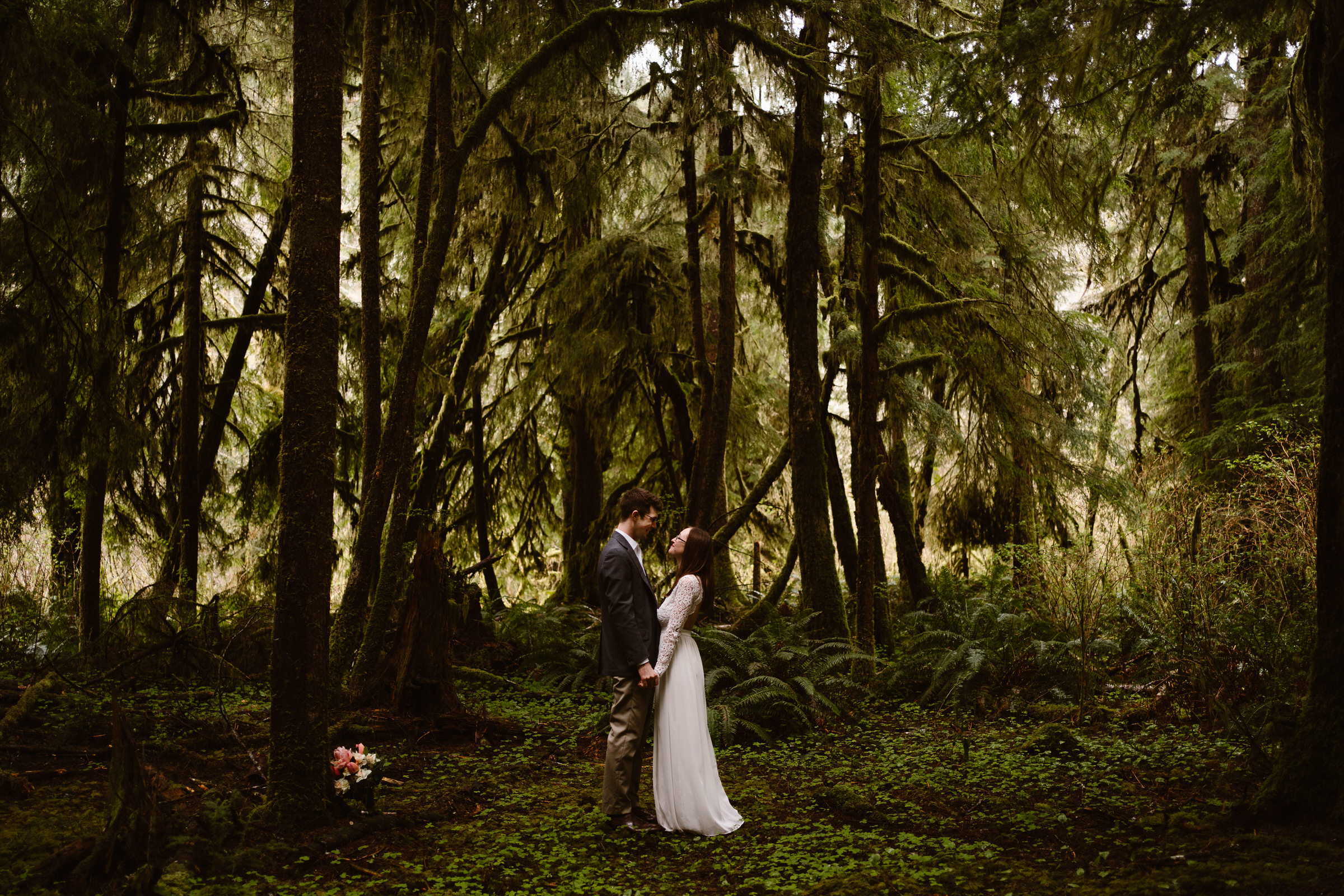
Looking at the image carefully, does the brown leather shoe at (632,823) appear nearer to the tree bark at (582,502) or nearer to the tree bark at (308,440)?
the tree bark at (308,440)

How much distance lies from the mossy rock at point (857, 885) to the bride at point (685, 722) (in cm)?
109

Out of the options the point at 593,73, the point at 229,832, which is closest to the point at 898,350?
the point at 593,73

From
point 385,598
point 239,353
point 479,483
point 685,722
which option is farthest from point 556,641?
point 685,722

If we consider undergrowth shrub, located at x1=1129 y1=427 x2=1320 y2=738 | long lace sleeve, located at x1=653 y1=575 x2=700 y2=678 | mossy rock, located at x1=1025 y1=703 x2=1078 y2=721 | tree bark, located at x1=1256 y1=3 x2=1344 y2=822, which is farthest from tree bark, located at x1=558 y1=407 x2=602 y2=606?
tree bark, located at x1=1256 y1=3 x2=1344 y2=822

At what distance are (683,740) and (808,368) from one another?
5139 millimetres

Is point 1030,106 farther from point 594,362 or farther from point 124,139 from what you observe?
point 124,139

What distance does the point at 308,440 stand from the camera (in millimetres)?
4871

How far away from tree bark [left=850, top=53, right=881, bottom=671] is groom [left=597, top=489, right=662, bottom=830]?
379 cm

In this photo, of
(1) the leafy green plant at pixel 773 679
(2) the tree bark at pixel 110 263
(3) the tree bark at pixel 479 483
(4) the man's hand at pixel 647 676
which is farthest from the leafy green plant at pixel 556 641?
(2) the tree bark at pixel 110 263

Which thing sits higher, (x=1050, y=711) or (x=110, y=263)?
(x=110, y=263)

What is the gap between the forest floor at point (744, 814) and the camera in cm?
418

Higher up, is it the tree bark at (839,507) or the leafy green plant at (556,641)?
the tree bark at (839,507)

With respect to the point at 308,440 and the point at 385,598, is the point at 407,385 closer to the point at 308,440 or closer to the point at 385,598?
the point at 385,598

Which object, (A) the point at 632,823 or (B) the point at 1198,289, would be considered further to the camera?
(B) the point at 1198,289
